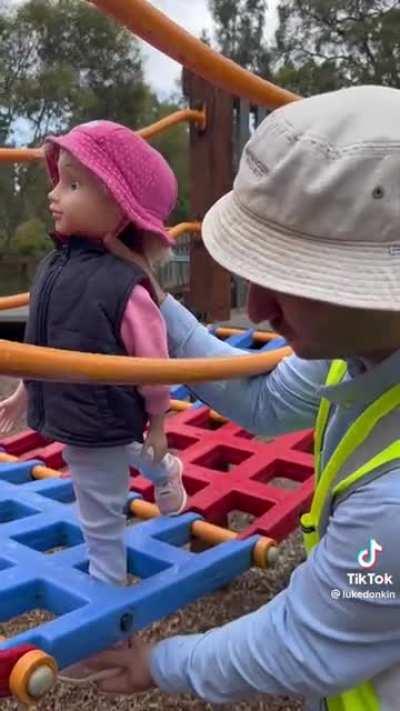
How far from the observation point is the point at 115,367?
940 mm

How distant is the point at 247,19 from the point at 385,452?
23.9 metres

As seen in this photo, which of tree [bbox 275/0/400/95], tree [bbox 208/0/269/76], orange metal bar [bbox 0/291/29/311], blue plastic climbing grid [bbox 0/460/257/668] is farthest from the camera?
tree [bbox 208/0/269/76]

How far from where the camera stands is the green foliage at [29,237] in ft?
52.3

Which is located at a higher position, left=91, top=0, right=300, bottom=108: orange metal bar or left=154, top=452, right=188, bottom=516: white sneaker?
left=91, top=0, right=300, bottom=108: orange metal bar

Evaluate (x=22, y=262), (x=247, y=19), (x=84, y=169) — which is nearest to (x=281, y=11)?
(x=247, y=19)

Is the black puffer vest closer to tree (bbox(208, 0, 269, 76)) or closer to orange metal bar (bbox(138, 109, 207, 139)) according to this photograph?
orange metal bar (bbox(138, 109, 207, 139))

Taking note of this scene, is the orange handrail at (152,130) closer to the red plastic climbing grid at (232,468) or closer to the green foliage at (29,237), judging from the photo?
Result: the red plastic climbing grid at (232,468)

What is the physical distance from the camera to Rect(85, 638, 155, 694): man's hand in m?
0.89

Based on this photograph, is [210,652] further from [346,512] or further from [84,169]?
[84,169]

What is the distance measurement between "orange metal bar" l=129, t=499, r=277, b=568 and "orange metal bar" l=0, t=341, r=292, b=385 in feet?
1.56

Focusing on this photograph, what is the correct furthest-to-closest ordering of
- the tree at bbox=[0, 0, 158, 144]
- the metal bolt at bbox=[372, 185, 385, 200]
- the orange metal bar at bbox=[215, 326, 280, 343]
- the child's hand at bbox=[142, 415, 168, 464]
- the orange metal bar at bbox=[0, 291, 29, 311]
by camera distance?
1. the tree at bbox=[0, 0, 158, 144]
2. the orange metal bar at bbox=[215, 326, 280, 343]
3. the orange metal bar at bbox=[0, 291, 29, 311]
4. the child's hand at bbox=[142, 415, 168, 464]
5. the metal bolt at bbox=[372, 185, 385, 200]

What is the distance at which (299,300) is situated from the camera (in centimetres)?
68

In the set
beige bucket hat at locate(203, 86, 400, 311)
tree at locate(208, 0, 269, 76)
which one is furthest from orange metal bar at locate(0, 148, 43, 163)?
tree at locate(208, 0, 269, 76)

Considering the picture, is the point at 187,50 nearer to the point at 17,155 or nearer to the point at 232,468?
the point at 17,155
